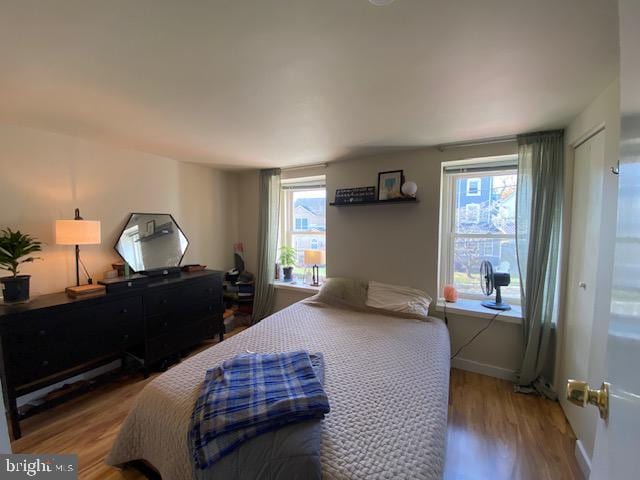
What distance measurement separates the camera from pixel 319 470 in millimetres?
941

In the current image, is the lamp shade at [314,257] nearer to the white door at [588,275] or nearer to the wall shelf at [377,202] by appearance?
the wall shelf at [377,202]

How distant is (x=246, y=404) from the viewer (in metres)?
1.13

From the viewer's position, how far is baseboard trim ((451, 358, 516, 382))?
236cm

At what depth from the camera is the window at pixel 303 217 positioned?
3.58 metres

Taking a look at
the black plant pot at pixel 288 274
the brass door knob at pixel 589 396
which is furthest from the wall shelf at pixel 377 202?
the brass door knob at pixel 589 396

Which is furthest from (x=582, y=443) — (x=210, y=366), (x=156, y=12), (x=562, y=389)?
(x=156, y=12)

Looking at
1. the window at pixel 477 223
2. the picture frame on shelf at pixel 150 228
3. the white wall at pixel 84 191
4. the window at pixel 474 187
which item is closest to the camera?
the white wall at pixel 84 191

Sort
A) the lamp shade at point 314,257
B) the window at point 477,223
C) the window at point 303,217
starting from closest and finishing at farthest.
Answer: the window at point 477,223 < the lamp shade at point 314,257 < the window at point 303,217

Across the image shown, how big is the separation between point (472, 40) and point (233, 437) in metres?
1.88

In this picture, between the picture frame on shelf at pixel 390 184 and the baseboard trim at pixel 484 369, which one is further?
the picture frame on shelf at pixel 390 184

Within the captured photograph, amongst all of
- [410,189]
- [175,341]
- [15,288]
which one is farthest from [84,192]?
[410,189]

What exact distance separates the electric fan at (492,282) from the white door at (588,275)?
1.54 feet

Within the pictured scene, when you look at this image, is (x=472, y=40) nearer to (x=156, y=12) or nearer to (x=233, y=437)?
(x=156, y=12)

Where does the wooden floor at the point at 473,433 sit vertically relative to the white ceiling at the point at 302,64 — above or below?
below
